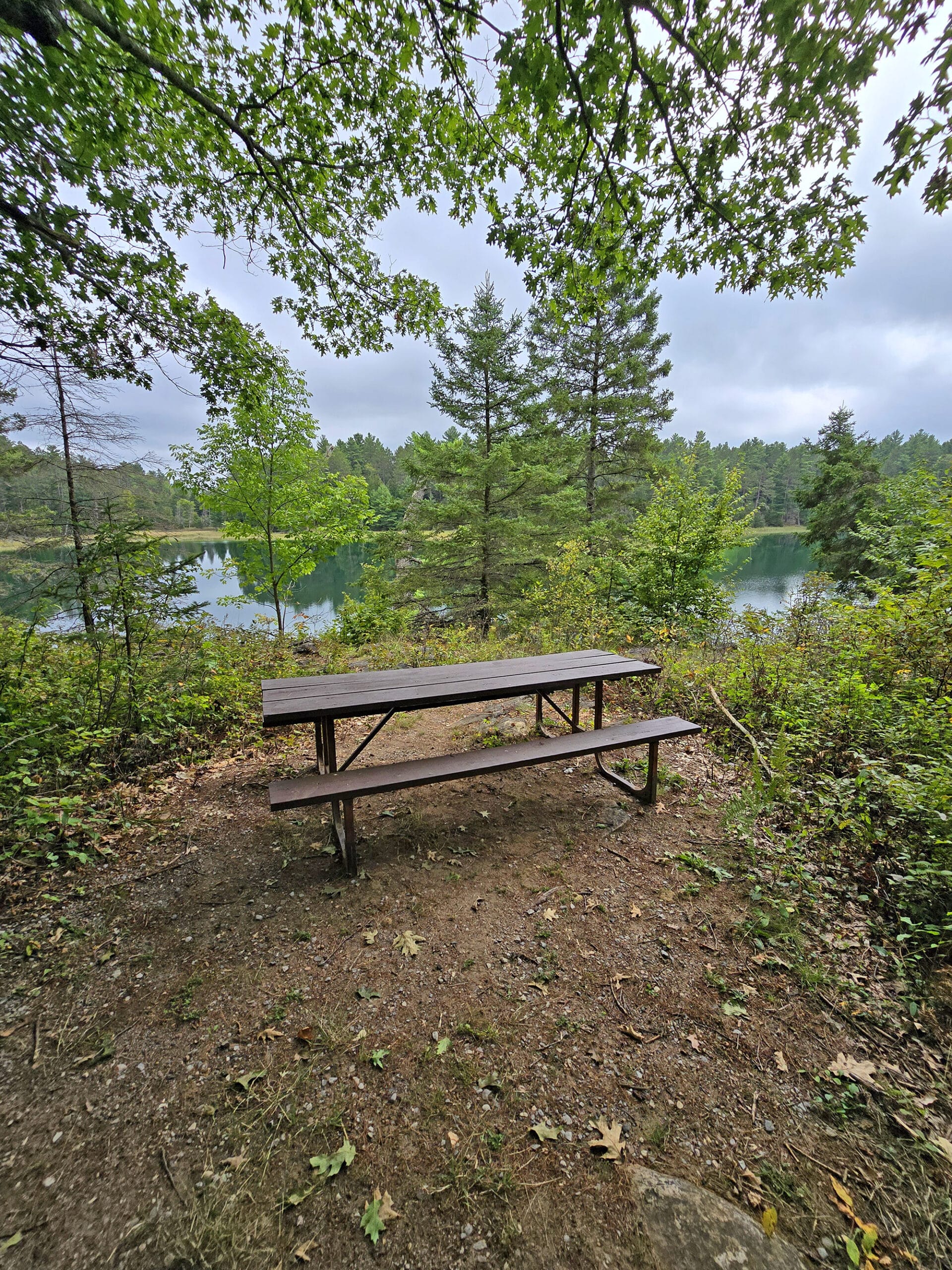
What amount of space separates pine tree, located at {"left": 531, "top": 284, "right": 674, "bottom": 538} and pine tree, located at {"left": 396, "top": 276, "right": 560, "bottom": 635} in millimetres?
1622

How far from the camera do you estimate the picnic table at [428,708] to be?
8.07 ft

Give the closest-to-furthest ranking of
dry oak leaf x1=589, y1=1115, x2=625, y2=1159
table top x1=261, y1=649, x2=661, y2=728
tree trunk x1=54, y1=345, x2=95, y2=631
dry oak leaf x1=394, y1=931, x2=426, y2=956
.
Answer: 1. dry oak leaf x1=589, y1=1115, x2=625, y2=1159
2. dry oak leaf x1=394, y1=931, x2=426, y2=956
3. table top x1=261, y1=649, x2=661, y2=728
4. tree trunk x1=54, y1=345, x2=95, y2=631

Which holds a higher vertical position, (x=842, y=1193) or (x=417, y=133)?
(x=417, y=133)

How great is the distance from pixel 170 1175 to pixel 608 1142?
132cm

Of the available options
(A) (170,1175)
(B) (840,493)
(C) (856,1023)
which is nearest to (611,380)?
(B) (840,493)

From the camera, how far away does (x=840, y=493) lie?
14125 millimetres

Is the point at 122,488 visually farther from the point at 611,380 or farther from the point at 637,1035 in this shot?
the point at 611,380

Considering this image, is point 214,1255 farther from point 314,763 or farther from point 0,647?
point 0,647

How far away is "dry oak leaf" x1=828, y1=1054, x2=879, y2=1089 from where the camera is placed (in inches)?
63.6

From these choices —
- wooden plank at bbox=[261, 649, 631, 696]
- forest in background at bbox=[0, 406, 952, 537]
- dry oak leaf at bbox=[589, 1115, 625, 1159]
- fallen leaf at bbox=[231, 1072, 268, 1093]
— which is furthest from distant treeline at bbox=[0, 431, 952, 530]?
dry oak leaf at bbox=[589, 1115, 625, 1159]

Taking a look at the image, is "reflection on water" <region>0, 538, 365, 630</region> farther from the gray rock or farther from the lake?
the gray rock

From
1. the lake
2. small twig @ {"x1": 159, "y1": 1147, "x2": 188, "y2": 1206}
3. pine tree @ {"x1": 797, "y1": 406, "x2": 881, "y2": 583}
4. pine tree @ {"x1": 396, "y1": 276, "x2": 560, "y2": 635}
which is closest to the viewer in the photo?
small twig @ {"x1": 159, "y1": 1147, "x2": 188, "y2": 1206}

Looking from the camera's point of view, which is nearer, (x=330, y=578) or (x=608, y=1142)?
(x=608, y=1142)

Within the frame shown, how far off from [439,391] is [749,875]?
11.3m
